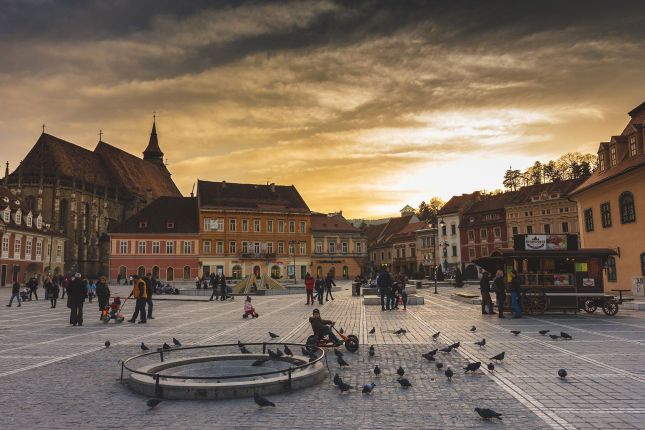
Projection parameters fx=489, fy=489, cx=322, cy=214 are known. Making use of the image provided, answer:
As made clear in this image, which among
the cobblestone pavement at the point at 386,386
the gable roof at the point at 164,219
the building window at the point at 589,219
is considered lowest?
the cobblestone pavement at the point at 386,386

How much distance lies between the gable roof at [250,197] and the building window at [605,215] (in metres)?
47.5

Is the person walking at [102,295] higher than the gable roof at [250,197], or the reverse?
the gable roof at [250,197]

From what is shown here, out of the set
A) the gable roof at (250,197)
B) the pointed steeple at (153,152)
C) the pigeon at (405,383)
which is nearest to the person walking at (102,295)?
the pigeon at (405,383)

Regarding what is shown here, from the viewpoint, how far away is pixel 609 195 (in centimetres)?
3234

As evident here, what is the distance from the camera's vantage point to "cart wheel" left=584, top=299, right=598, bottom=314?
66.7ft

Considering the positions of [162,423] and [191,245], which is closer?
[162,423]

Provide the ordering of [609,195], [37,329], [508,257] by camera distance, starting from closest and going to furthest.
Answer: [37,329] < [508,257] < [609,195]

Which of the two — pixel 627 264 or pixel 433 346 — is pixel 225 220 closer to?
pixel 627 264

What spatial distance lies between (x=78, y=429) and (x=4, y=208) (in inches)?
2308

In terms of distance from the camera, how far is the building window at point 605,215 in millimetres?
32594

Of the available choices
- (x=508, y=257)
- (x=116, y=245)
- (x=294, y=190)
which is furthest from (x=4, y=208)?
(x=508, y=257)

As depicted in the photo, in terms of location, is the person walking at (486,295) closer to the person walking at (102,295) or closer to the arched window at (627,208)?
the arched window at (627,208)

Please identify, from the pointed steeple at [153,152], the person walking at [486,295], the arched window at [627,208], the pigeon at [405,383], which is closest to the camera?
the pigeon at [405,383]

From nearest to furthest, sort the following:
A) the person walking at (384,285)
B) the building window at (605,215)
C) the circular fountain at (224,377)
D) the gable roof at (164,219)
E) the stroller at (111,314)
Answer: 1. the circular fountain at (224,377)
2. the stroller at (111,314)
3. the person walking at (384,285)
4. the building window at (605,215)
5. the gable roof at (164,219)
